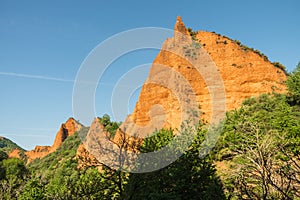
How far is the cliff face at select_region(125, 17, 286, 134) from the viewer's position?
3219 centimetres

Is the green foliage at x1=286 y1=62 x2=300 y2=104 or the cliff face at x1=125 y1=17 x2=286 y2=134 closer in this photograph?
the green foliage at x1=286 y1=62 x2=300 y2=104

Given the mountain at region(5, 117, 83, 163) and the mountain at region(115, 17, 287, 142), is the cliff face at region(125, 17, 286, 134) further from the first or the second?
the mountain at region(5, 117, 83, 163)

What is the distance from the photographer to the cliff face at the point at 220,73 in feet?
106

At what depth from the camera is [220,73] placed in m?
34.6

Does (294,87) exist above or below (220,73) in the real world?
below

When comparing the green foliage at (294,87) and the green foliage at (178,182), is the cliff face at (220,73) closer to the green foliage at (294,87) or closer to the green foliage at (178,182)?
the green foliage at (294,87)

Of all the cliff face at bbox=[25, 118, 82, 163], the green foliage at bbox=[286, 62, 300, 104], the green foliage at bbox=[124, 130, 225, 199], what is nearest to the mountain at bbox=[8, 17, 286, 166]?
the green foliage at bbox=[286, 62, 300, 104]

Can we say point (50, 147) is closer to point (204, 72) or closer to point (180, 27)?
point (180, 27)

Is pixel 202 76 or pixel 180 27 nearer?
pixel 202 76

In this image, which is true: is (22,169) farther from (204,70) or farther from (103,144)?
(103,144)

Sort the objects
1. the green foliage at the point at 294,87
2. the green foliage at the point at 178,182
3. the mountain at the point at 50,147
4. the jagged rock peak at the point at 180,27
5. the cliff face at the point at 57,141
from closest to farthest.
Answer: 1. the green foliage at the point at 178,182
2. the green foliage at the point at 294,87
3. the jagged rock peak at the point at 180,27
4. the cliff face at the point at 57,141
5. the mountain at the point at 50,147

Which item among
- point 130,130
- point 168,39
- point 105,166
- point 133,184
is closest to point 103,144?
point 105,166

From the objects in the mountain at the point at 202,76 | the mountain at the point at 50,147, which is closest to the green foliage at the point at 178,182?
the mountain at the point at 202,76

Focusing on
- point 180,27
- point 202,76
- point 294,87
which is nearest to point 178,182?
point 294,87
